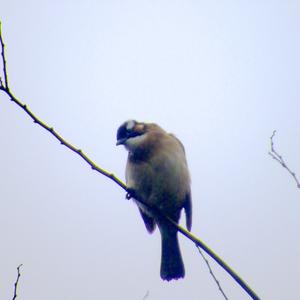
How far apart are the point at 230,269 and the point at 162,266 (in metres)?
2.99

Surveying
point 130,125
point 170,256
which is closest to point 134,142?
point 130,125

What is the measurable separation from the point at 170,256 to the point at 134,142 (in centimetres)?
129

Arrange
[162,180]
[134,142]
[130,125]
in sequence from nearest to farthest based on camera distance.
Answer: [162,180] → [134,142] → [130,125]

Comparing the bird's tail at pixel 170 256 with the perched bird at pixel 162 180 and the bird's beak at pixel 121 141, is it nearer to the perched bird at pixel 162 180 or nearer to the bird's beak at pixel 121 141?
the perched bird at pixel 162 180

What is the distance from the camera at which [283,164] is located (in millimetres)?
4059

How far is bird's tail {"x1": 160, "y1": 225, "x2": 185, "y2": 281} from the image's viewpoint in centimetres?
592

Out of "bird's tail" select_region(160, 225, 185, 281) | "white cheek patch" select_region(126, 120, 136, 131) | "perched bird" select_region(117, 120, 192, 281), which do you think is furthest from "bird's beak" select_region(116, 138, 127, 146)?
"bird's tail" select_region(160, 225, 185, 281)

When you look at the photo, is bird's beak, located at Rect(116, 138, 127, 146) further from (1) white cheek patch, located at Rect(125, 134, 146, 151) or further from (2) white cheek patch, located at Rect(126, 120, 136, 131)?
(2) white cheek patch, located at Rect(126, 120, 136, 131)

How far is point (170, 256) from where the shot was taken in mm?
6035

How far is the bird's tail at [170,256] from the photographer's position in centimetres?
592

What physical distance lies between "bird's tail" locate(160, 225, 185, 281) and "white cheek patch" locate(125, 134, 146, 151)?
0.92 metres

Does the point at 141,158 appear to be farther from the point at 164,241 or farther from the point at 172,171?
the point at 164,241

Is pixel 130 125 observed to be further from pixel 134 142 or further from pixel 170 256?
pixel 170 256

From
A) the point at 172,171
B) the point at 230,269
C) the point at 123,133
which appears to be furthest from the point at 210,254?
the point at 123,133
